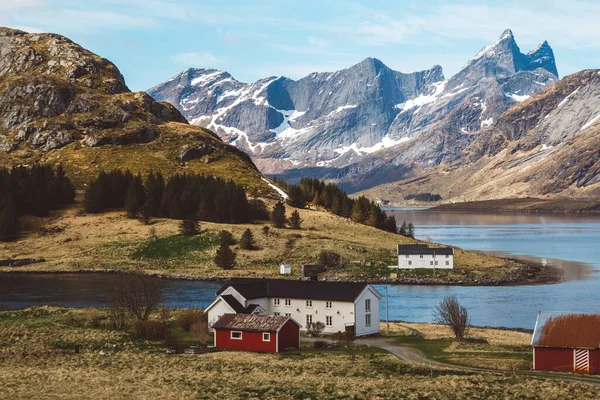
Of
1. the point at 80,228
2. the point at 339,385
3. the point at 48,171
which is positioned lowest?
the point at 339,385

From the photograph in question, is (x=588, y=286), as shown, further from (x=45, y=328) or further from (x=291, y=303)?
(x=45, y=328)

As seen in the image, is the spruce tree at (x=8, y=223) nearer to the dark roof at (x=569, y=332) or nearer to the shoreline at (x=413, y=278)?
the shoreline at (x=413, y=278)

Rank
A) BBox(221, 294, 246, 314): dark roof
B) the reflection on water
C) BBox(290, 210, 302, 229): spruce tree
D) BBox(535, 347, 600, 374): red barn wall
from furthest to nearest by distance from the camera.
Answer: BBox(290, 210, 302, 229): spruce tree, the reflection on water, BBox(221, 294, 246, 314): dark roof, BBox(535, 347, 600, 374): red barn wall

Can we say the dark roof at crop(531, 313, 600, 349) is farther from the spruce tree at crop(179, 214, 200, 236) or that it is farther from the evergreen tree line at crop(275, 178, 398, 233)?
the evergreen tree line at crop(275, 178, 398, 233)

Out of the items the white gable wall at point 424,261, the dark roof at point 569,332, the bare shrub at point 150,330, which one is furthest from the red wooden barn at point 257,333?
the white gable wall at point 424,261

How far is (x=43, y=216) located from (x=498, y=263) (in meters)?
86.7

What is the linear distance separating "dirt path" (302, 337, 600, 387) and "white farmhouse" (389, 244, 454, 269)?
63.1 m

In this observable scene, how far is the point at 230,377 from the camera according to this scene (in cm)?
4656

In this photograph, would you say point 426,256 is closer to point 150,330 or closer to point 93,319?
point 93,319

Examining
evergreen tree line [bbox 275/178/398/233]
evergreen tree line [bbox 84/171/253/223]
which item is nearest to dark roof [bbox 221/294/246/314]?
evergreen tree line [bbox 84/171/253/223]

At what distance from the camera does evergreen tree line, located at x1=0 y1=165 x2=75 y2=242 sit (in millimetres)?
142875

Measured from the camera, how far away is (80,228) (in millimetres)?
146625

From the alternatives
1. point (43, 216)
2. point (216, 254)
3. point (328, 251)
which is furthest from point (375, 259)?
point (43, 216)

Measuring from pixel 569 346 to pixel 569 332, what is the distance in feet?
4.71
